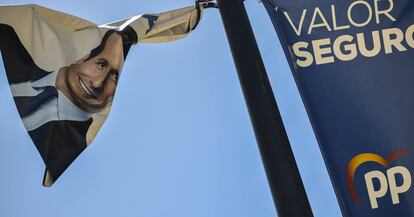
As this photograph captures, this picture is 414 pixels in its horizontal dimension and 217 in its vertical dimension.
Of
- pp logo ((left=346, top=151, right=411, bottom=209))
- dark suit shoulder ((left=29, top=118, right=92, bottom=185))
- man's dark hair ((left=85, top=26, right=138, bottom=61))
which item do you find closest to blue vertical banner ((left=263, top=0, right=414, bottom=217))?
pp logo ((left=346, top=151, right=411, bottom=209))

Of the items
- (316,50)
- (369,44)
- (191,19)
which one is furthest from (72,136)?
(369,44)

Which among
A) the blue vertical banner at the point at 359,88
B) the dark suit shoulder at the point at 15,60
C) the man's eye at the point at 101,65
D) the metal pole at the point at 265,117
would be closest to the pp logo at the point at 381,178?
the blue vertical banner at the point at 359,88

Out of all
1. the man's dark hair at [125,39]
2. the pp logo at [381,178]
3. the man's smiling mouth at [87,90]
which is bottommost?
the pp logo at [381,178]

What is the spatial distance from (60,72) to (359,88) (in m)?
2.65

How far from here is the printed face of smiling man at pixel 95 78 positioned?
239 inches

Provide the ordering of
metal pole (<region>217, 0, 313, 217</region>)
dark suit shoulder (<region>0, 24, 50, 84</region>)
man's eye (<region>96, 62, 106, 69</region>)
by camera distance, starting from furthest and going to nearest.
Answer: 1. man's eye (<region>96, 62, 106, 69</region>)
2. dark suit shoulder (<region>0, 24, 50, 84</region>)
3. metal pole (<region>217, 0, 313, 217</region>)

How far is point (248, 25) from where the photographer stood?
565cm

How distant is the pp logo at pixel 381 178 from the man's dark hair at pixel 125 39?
91.0 inches

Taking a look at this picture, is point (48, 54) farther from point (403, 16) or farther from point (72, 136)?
point (403, 16)

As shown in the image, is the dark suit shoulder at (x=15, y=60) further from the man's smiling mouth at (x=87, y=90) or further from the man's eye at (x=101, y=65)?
the man's eye at (x=101, y=65)

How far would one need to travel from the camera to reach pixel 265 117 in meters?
5.05

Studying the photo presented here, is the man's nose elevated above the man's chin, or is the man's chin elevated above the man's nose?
the man's nose

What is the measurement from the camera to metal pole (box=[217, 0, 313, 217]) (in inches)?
185

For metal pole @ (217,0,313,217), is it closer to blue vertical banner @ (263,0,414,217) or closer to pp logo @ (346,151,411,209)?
blue vertical banner @ (263,0,414,217)
